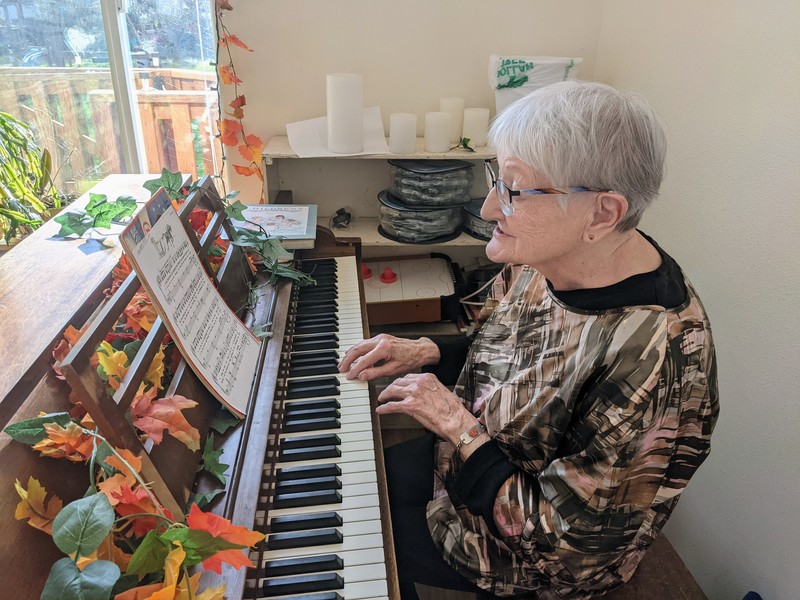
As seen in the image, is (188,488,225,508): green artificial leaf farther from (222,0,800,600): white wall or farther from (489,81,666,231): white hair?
(222,0,800,600): white wall

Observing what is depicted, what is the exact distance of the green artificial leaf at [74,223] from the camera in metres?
1.24

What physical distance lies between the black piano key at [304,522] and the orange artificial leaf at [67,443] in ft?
1.02

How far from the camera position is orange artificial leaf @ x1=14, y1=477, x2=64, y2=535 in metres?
0.67

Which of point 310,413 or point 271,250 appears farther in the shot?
point 271,250

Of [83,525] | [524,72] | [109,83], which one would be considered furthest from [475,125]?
[83,525]

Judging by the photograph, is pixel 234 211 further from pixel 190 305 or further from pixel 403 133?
pixel 403 133

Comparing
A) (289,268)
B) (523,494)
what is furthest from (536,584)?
(289,268)

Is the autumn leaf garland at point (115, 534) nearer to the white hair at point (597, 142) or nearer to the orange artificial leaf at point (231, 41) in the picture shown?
the white hair at point (597, 142)

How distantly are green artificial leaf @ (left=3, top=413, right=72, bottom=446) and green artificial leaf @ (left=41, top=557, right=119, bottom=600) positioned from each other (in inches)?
7.4

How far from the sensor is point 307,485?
101cm

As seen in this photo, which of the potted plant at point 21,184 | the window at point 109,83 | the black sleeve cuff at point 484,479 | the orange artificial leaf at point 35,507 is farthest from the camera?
the window at point 109,83

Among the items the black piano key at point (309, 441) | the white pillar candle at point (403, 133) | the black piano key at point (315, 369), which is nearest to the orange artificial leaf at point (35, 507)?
the black piano key at point (309, 441)

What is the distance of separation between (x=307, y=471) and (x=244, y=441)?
4.8 inches

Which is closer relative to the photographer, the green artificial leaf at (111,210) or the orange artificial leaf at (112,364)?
the orange artificial leaf at (112,364)
